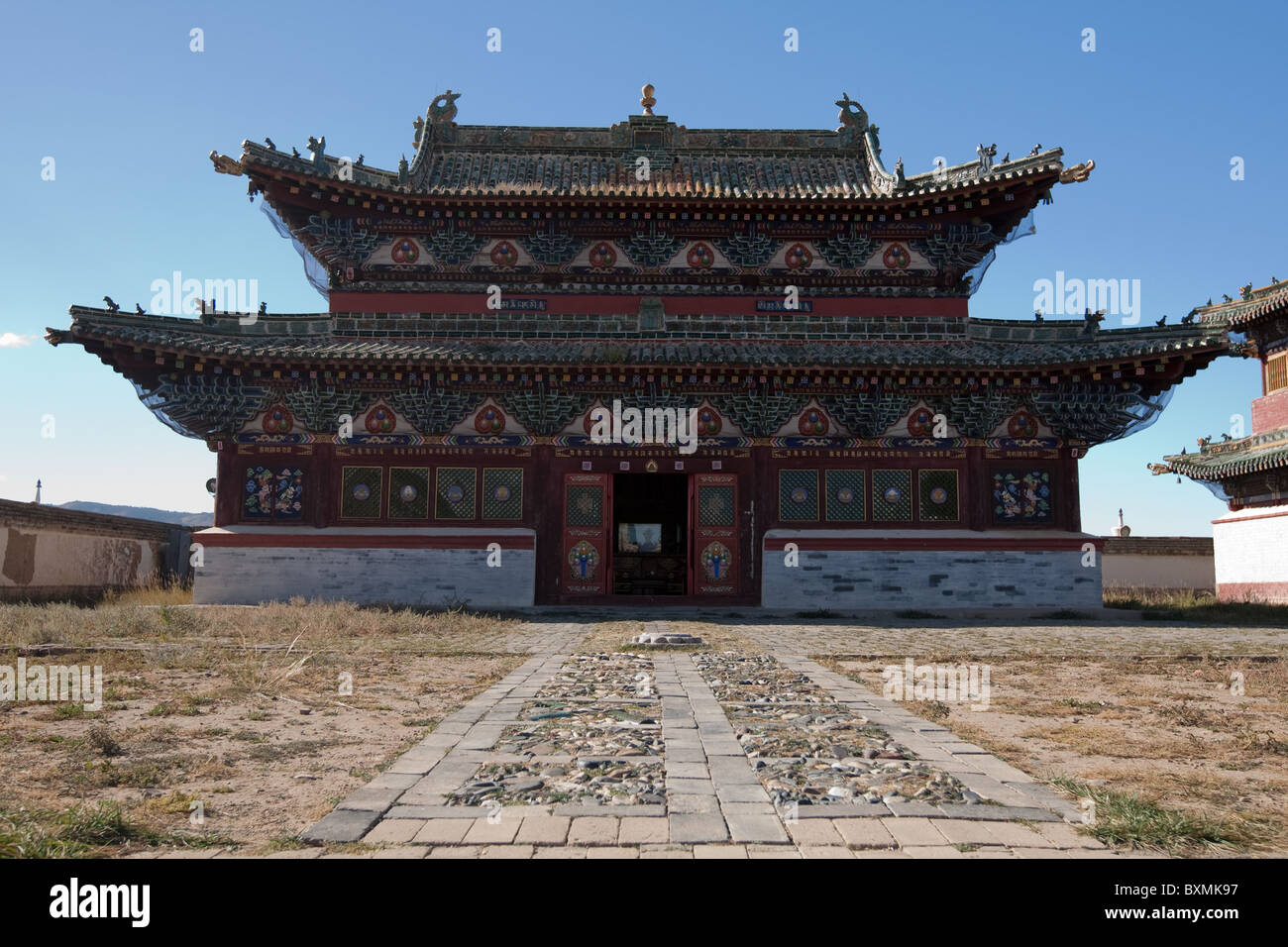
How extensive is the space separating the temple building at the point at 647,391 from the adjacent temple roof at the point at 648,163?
0.25 m

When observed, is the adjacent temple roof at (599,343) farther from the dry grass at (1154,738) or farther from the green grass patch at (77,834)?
the green grass patch at (77,834)

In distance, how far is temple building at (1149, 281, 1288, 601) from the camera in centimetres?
2242

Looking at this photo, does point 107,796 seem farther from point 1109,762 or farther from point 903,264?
point 903,264

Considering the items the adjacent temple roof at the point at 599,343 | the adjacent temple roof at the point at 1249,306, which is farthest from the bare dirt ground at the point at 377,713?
the adjacent temple roof at the point at 1249,306

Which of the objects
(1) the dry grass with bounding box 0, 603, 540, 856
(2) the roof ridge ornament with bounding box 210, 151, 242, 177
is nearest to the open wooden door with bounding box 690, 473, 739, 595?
(1) the dry grass with bounding box 0, 603, 540, 856

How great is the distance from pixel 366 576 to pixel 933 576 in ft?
36.8

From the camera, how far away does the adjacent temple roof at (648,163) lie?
682 inches

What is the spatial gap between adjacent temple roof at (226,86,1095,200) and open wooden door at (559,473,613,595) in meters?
6.03

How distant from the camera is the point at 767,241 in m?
17.9

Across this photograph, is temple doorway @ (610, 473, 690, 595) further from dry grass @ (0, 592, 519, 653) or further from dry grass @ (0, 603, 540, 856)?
dry grass @ (0, 603, 540, 856)

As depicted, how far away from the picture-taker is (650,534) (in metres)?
23.3

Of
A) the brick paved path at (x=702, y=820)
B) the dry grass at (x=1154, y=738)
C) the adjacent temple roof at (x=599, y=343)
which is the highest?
the adjacent temple roof at (x=599, y=343)

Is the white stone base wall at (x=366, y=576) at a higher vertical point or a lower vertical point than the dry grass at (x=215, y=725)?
higher

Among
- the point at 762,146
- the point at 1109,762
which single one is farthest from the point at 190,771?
the point at 762,146
